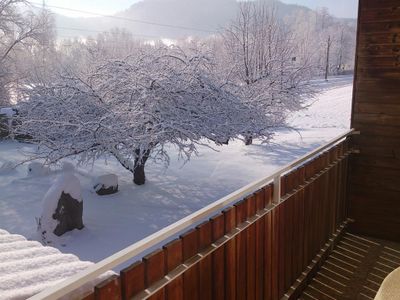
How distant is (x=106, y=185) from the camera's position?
322 inches

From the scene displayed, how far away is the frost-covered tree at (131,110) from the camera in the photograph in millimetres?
7887

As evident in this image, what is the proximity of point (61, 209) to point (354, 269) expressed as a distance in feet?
15.6

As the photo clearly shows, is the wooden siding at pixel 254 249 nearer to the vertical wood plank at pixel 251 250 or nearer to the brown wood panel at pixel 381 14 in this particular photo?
the vertical wood plank at pixel 251 250

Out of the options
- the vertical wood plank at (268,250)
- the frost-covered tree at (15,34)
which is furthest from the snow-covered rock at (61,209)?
the frost-covered tree at (15,34)

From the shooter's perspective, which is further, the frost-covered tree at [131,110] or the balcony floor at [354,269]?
the frost-covered tree at [131,110]

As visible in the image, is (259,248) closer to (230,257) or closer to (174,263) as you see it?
(230,257)

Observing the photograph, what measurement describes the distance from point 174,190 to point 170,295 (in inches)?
289

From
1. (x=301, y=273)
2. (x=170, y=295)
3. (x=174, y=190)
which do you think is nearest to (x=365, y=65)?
(x=301, y=273)

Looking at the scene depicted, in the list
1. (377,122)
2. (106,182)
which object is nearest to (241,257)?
(377,122)

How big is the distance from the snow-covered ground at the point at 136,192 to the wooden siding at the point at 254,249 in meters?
3.57

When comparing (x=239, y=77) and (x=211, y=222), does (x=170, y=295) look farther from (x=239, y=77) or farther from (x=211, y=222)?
(x=239, y=77)

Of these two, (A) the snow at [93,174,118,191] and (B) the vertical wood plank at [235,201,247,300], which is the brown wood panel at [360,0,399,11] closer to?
(B) the vertical wood plank at [235,201,247,300]

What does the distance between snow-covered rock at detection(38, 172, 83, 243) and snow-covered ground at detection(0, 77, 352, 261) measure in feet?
0.58

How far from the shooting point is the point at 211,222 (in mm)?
1558
